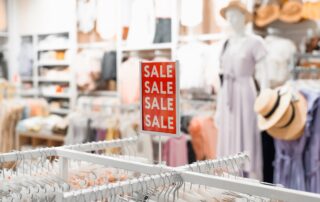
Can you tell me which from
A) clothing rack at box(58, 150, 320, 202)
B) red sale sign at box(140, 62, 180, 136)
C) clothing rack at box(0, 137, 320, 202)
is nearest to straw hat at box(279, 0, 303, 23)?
clothing rack at box(0, 137, 320, 202)

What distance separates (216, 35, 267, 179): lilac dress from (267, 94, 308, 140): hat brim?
16.8 inches

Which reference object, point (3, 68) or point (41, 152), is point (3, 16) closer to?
point (3, 68)

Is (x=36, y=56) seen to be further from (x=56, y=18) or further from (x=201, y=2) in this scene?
(x=201, y=2)

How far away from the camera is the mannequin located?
399cm

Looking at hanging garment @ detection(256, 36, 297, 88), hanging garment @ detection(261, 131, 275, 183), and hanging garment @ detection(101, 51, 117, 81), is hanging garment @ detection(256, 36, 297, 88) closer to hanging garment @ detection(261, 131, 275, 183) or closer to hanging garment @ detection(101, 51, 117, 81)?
hanging garment @ detection(261, 131, 275, 183)

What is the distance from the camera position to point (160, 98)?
1.92 m

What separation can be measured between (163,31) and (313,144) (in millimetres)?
2375

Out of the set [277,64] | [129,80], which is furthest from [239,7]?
[129,80]

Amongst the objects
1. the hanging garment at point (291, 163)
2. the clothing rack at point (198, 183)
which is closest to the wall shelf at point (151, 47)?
the hanging garment at point (291, 163)

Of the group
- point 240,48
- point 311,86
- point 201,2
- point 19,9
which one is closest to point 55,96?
point 19,9

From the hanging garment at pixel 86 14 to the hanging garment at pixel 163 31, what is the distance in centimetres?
130

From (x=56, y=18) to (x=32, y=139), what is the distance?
1.81 m

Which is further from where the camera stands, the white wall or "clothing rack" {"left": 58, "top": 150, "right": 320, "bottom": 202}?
the white wall

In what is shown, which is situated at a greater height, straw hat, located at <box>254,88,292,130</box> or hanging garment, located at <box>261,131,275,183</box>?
straw hat, located at <box>254,88,292,130</box>
